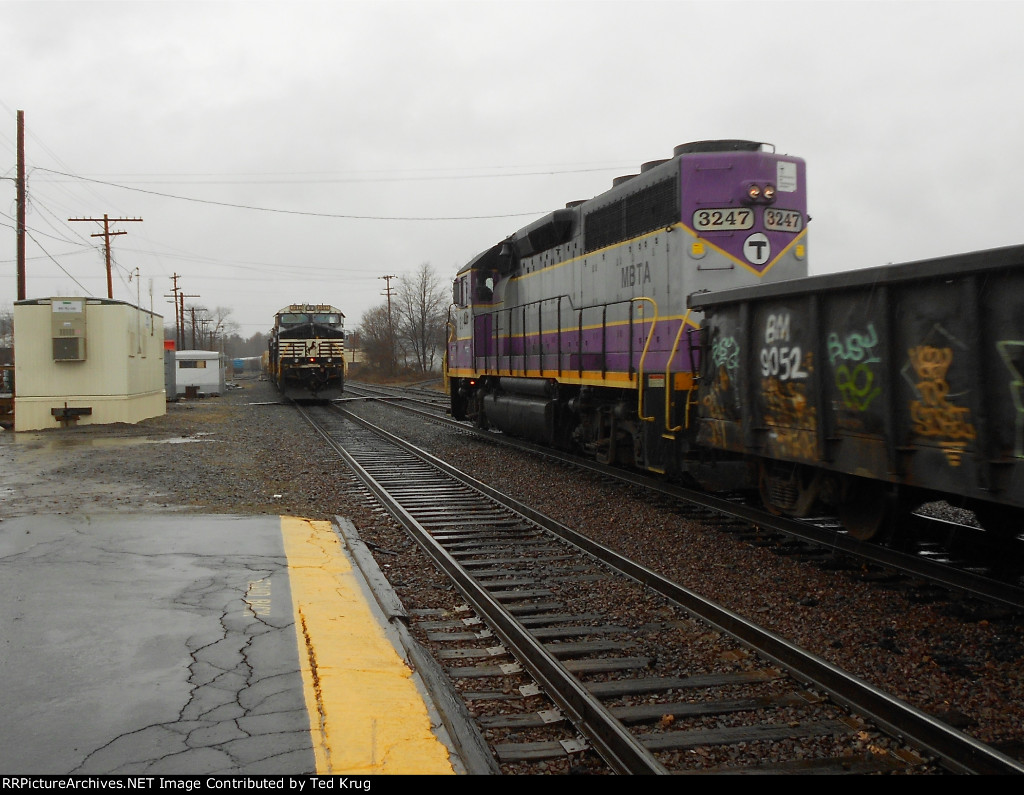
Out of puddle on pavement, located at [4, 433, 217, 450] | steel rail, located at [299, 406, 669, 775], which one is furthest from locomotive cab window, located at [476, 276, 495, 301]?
steel rail, located at [299, 406, 669, 775]

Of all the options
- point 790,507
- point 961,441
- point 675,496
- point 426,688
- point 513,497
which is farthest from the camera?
point 513,497

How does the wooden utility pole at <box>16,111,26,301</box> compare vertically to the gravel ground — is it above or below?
above

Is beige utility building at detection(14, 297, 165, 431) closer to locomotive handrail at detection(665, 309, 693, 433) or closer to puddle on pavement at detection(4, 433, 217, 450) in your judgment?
puddle on pavement at detection(4, 433, 217, 450)

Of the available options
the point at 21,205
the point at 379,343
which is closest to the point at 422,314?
the point at 379,343

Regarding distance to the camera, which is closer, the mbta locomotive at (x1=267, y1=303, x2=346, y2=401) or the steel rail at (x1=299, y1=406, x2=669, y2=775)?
the steel rail at (x1=299, y1=406, x2=669, y2=775)

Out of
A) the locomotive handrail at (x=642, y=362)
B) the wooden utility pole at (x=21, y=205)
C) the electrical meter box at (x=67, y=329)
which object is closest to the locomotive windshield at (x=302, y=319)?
the wooden utility pole at (x=21, y=205)

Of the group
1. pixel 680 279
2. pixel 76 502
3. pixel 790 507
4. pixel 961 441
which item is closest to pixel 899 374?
pixel 961 441

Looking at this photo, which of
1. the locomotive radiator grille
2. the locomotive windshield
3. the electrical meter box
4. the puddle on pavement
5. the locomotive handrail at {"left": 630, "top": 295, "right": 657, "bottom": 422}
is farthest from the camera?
the locomotive windshield

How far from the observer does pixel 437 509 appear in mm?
10344

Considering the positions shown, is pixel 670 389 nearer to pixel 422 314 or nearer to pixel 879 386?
pixel 879 386

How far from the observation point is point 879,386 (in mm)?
5980

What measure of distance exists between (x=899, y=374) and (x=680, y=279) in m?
4.66

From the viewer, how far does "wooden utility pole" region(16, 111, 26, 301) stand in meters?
25.7
